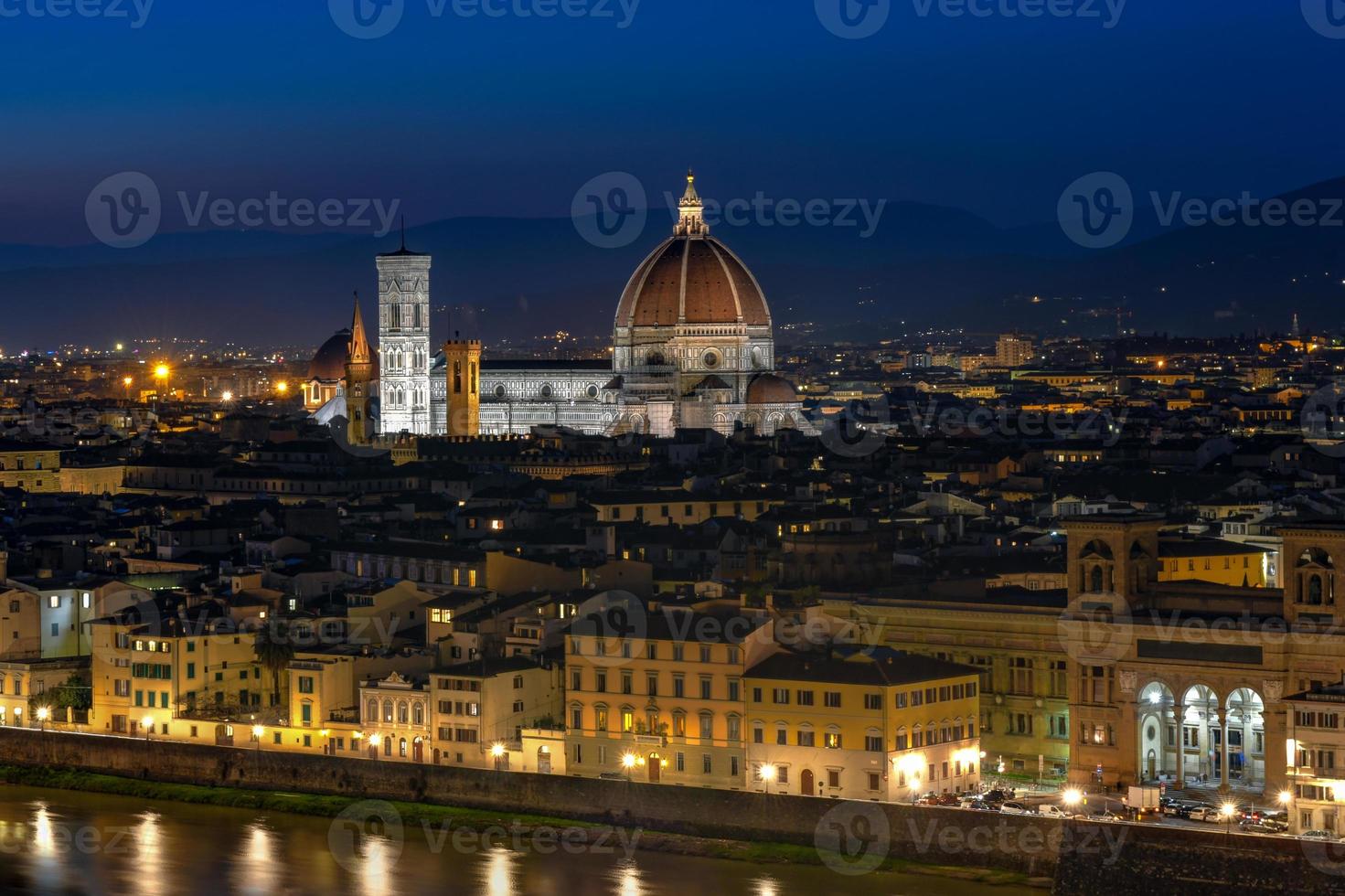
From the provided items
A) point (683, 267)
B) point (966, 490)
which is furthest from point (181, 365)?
point (966, 490)

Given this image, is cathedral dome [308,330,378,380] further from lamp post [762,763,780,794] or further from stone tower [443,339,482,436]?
lamp post [762,763,780,794]

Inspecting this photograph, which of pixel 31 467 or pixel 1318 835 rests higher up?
pixel 31 467

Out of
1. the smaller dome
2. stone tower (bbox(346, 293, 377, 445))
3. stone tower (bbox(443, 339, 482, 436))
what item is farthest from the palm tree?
the smaller dome

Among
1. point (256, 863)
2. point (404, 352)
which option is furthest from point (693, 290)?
point (256, 863)

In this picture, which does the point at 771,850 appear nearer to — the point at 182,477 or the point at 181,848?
the point at 181,848

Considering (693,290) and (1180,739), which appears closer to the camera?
(1180,739)

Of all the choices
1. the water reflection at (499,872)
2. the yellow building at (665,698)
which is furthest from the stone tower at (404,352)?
the water reflection at (499,872)

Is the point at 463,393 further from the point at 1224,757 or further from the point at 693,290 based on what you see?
the point at 1224,757

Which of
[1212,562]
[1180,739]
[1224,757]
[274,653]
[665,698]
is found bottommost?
[1224,757]
